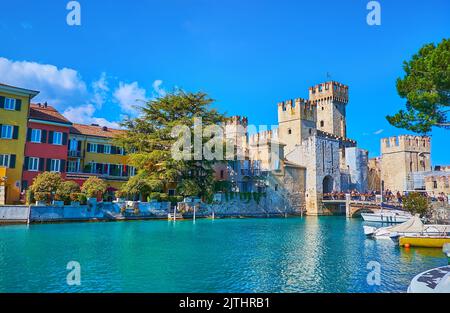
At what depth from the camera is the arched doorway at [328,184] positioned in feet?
159

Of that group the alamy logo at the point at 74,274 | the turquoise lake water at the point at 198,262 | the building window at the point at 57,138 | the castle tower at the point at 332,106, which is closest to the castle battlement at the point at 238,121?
the castle tower at the point at 332,106

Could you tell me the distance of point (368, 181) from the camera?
57.5m

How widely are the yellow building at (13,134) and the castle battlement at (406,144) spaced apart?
48499 mm

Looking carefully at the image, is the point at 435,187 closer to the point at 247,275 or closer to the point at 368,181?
the point at 368,181

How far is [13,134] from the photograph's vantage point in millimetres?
28625

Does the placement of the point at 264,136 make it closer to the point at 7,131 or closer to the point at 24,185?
the point at 24,185

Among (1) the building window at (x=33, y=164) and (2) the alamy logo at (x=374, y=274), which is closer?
(2) the alamy logo at (x=374, y=274)

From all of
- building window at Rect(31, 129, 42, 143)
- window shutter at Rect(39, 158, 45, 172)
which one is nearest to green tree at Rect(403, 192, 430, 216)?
window shutter at Rect(39, 158, 45, 172)

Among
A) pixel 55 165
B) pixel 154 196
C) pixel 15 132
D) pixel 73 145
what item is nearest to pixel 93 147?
pixel 73 145

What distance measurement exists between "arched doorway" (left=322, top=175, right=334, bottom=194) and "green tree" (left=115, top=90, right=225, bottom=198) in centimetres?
1923

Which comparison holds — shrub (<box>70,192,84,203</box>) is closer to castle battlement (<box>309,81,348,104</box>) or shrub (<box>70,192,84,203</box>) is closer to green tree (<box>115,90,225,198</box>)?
green tree (<box>115,90,225,198</box>)

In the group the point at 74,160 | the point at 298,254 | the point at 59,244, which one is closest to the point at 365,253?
the point at 298,254

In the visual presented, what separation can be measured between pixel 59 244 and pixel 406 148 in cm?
5126

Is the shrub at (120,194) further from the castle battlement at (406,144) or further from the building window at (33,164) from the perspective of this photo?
the castle battlement at (406,144)
